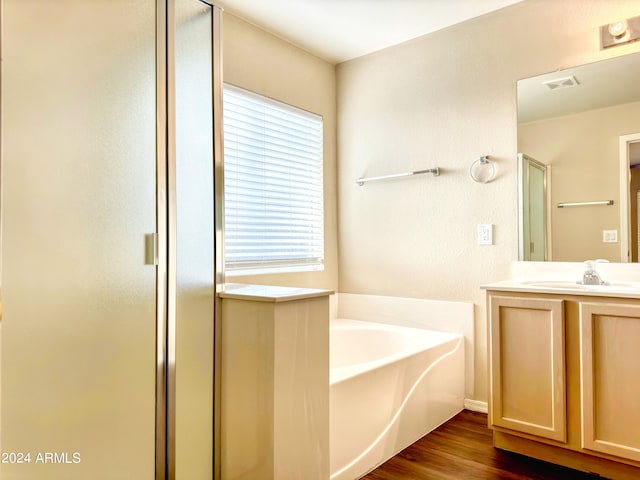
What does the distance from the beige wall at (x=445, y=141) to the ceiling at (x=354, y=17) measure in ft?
0.36

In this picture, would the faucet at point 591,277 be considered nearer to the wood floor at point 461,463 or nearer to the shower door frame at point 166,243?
the wood floor at point 461,463

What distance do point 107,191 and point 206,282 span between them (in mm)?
520

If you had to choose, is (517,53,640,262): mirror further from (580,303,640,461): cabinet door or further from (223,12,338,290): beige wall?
(223,12,338,290): beige wall

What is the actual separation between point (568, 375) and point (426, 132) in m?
1.71

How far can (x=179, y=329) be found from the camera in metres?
1.60

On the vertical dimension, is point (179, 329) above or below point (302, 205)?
below

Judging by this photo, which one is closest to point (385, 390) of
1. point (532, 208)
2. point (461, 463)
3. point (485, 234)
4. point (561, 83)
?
point (461, 463)

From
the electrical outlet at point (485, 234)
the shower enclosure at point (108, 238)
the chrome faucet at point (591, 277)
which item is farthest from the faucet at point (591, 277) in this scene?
the shower enclosure at point (108, 238)

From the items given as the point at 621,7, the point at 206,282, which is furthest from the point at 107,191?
the point at 621,7

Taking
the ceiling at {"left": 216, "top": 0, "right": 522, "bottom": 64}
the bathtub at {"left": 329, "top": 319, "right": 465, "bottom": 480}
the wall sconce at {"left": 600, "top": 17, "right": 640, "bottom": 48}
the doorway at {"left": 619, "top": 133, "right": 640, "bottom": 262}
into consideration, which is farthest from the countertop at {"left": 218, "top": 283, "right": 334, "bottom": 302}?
the wall sconce at {"left": 600, "top": 17, "right": 640, "bottom": 48}

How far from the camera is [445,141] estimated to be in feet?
9.48

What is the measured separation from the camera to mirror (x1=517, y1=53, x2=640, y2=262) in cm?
228

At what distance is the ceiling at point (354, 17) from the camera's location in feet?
8.40

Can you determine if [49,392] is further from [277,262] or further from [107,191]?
[277,262]
